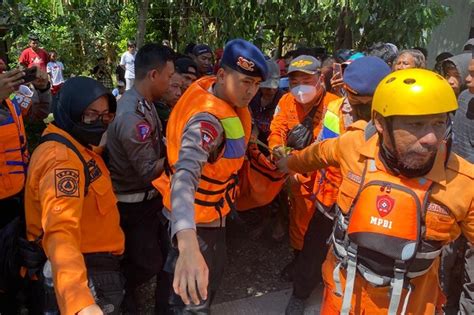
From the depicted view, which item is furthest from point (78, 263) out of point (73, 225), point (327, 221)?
point (327, 221)

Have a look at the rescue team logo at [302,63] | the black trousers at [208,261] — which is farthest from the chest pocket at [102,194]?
the rescue team logo at [302,63]

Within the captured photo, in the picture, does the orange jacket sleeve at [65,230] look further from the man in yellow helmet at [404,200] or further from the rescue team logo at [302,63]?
the rescue team logo at [302,63]

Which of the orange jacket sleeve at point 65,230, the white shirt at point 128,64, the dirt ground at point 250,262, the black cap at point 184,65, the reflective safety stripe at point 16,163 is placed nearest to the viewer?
the orange jacket sleeve at point 65,230

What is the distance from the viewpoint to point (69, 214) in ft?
6.17

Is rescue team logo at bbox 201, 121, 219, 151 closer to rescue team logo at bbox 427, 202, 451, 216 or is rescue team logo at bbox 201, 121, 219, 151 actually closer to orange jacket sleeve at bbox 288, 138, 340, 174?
orange jacket sleeve at bbox 288, 138, 340, 174

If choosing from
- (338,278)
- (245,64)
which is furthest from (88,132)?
(338,278)

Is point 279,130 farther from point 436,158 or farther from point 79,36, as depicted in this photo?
point 79,36

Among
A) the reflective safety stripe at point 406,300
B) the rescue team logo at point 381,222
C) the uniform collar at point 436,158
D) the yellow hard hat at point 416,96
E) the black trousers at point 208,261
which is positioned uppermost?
the yellow hard hat at point 416,96

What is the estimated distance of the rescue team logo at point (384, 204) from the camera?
1.84 metres

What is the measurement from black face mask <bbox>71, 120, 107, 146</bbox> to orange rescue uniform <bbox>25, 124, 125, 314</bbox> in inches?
1.5

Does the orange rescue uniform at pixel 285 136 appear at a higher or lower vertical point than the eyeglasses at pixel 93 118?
lower

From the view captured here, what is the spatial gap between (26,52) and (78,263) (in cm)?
971

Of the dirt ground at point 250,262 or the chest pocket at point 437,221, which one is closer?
the chest pocket at point 437,221

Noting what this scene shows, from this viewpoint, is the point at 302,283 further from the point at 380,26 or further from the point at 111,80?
the point at 111,80
